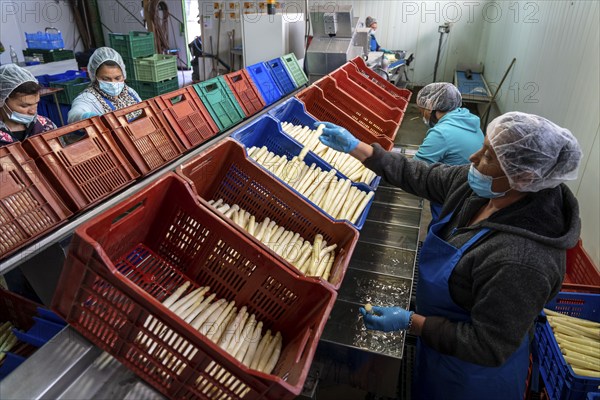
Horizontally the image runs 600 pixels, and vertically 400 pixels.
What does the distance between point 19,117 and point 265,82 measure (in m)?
2.21

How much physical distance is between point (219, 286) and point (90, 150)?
1.01 metres

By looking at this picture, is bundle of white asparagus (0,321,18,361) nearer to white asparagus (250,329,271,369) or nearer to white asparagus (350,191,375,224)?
white asparagus (250,329,271,369)

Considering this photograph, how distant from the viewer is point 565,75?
4363 millimetres

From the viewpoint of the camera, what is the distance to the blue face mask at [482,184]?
1.56 metres

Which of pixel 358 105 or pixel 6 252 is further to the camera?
pixel 358 105

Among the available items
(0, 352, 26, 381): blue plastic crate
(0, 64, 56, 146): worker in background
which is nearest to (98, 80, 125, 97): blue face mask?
(0, 64, 56, 146): worker in background

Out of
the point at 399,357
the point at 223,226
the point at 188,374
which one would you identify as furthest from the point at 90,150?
the point at 399,357

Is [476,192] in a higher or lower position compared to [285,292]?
higher

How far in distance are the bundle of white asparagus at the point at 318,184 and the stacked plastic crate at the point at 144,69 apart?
15.6 feet

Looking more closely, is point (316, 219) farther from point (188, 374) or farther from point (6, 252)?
point (6, 252)

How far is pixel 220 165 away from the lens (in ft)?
6.46

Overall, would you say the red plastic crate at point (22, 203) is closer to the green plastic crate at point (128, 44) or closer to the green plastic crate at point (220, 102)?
the green plastic crate at point (220, 102)

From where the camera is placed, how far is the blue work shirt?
2889 mm

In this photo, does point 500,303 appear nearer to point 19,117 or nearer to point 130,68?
point 19,117
